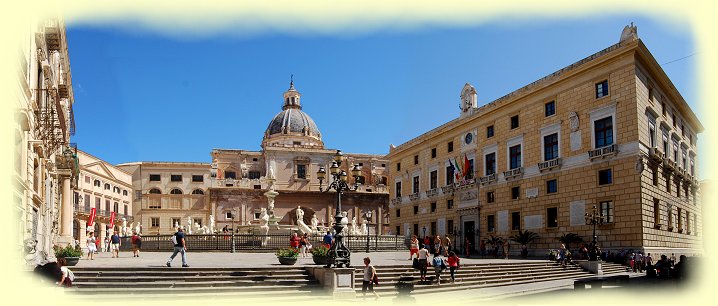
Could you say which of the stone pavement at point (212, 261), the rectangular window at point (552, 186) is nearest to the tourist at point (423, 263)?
the stone pavement at point (212, 261)

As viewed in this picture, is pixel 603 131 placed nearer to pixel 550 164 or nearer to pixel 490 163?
pixel 550 164

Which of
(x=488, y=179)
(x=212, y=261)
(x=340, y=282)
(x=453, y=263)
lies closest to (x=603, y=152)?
(x=488, y=179)

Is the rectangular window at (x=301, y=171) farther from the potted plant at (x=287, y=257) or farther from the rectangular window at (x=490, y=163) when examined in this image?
the potted plant at (x=287, y=257)

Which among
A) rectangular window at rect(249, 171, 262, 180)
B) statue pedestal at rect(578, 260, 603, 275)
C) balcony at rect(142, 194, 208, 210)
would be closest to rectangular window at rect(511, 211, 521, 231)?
statue pedestal at rect(578, 260, 603, 275)

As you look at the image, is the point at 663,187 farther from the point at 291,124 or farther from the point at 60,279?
the point at 291,124

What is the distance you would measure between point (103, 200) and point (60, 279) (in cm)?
5448

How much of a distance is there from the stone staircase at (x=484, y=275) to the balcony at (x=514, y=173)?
29.1ft

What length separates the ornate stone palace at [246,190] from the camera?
227ft

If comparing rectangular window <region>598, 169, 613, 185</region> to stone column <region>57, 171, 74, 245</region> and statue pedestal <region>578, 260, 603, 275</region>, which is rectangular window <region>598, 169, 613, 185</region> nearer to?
statue pedestal <region>578, 260, 603, 275</region>

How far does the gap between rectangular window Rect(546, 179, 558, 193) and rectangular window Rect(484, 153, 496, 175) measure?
4841 mm

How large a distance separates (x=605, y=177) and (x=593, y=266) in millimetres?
5706

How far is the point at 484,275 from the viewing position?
21297 mm

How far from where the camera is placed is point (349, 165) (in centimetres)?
7400

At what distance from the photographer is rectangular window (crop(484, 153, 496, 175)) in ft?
121
